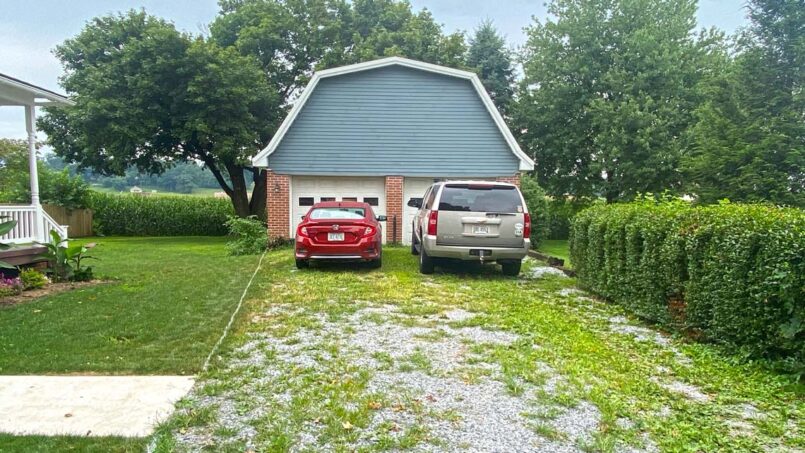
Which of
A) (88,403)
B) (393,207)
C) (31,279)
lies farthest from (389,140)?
(88,403)

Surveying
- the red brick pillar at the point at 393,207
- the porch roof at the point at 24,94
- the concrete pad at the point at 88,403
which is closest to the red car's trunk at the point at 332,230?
the porch roof at the point at 24,94

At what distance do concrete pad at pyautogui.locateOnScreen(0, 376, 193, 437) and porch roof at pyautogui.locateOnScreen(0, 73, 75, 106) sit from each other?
6.88m

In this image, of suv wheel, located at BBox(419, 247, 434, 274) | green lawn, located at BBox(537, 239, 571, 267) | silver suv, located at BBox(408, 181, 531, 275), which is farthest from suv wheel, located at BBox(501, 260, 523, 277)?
green lawn, located at BBox(537, 239, 571, 267)

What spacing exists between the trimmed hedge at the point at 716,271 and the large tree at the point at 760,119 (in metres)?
11.0

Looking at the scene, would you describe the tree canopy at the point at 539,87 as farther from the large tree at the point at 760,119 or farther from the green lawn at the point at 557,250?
the green lawn at the point at 557,250

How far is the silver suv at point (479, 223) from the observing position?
8867 millimetres

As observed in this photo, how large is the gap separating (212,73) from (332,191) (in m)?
7.41

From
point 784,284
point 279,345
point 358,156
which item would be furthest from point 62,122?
point 784,284

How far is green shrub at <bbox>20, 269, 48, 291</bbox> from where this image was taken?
8.27m

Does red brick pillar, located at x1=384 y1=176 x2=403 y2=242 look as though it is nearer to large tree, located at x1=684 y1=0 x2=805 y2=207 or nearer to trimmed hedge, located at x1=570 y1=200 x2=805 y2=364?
trimmed hedge, located at x1=570 y1=200 x2=805 y2=364

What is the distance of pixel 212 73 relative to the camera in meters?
19.0

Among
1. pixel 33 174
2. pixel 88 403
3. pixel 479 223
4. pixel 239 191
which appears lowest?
pixel 88 403

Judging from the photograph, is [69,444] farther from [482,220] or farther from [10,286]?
[482,220]

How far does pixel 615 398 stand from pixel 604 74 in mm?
22021
